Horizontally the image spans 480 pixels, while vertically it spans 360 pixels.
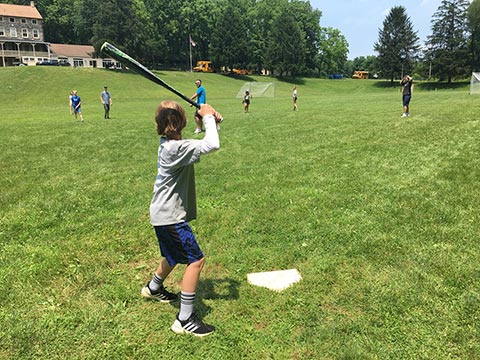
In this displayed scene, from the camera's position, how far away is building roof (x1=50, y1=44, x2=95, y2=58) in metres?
81.8

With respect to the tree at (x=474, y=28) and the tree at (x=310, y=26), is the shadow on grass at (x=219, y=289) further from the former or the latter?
the tree at (x=310, y=26)

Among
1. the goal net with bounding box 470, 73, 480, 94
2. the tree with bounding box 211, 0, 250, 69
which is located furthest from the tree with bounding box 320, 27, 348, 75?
the goal net with bounding box 470, 73, 480, 94

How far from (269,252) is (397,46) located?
251 ft

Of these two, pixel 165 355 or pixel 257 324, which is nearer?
pixel 165 355

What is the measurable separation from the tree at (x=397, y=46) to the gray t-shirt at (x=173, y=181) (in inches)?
2954

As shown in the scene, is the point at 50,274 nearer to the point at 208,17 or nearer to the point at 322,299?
the point at 322,299

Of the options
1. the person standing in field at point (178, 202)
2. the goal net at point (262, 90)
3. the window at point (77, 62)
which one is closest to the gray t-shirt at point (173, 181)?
the person standing in field at point (178, 202)

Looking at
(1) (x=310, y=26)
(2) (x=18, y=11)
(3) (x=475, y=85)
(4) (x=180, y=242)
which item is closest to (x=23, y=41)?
(2) (x=18, y=11)

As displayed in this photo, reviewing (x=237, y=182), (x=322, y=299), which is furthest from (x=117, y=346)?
(x=237, y=182)

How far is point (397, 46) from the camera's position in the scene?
70.4 m

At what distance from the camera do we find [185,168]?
11.3 ft

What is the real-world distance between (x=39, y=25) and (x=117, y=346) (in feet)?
307

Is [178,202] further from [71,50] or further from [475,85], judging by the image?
[71,50]

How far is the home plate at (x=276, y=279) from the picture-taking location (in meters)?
4.14
